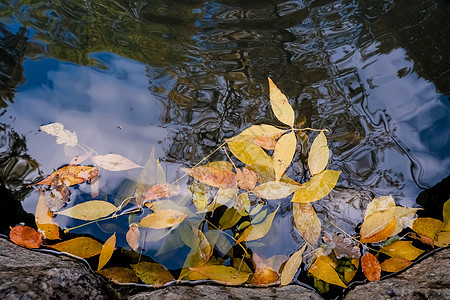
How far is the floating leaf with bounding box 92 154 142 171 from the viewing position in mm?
1807

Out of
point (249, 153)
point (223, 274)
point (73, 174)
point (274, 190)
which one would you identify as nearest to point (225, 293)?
point (223, 274)

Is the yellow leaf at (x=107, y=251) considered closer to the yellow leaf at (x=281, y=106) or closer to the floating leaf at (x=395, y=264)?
the yellow leaf at (x=281, y=106)

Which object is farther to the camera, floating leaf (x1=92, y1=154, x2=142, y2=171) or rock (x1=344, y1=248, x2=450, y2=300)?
floating leaf (x1=92, y1=154, x2=142, y2=171)

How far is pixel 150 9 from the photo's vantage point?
94.7 inches

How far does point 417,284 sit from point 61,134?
195 centimetres

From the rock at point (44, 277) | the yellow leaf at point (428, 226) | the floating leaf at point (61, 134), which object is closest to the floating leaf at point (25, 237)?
the rock at point (44, 277)

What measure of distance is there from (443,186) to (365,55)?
96cm

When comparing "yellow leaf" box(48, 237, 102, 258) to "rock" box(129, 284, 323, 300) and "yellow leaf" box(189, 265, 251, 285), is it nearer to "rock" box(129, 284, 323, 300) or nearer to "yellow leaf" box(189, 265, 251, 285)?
"rock" box(129, 284, 323, 300)

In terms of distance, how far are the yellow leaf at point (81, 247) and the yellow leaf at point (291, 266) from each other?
3.04 ft

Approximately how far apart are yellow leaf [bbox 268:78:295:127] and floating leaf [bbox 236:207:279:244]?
602 mm

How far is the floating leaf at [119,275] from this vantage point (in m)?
1.57

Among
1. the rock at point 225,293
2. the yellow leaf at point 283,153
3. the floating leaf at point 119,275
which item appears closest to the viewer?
the rock at point 225,293

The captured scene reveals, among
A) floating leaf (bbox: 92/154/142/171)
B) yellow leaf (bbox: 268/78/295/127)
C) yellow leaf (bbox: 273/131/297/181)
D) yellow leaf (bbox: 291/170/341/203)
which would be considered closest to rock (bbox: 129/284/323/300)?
yellow leaf (bbox: 291/170/341/203)

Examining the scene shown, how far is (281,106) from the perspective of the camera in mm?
1990
